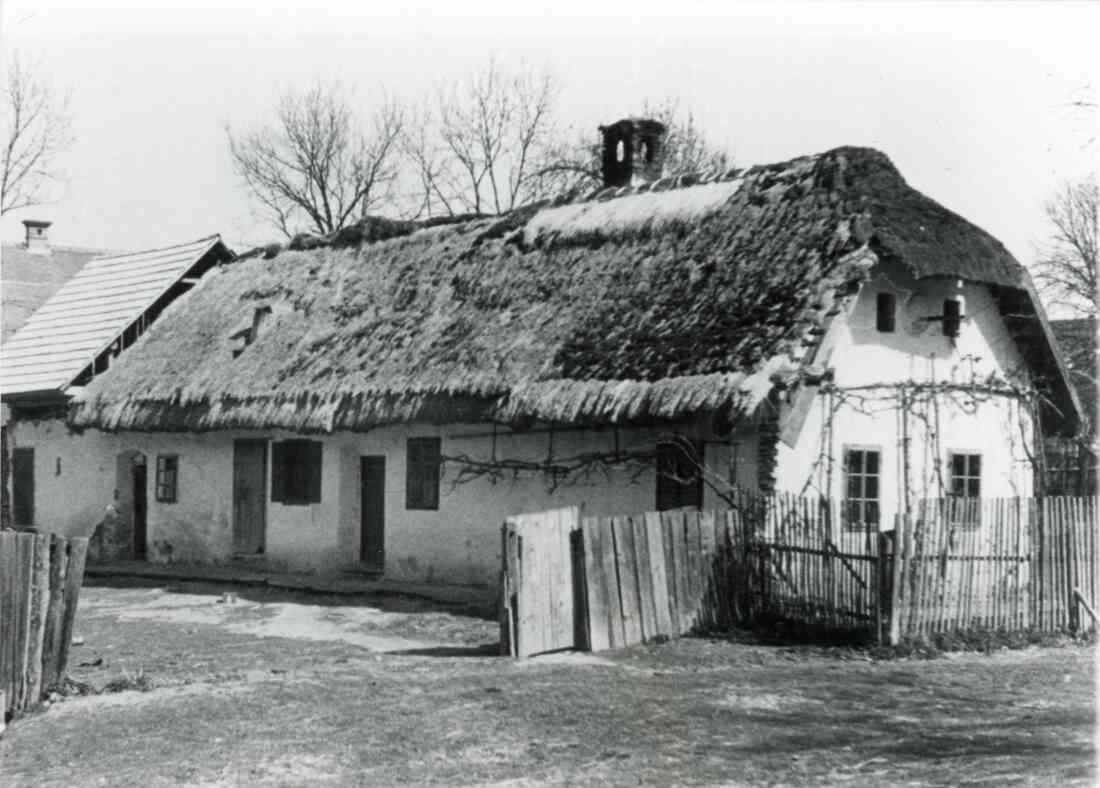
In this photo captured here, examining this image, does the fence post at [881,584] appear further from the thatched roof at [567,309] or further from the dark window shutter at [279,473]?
the dark window shutter at [279,473]

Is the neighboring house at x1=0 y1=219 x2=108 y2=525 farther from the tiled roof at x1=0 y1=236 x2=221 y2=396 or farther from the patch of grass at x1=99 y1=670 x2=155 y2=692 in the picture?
the patch of grass at x1=99 y1=670 x2=155 y2=692

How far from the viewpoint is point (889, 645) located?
12867 mm

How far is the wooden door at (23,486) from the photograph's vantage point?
26828 mm

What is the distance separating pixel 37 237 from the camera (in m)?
33.4

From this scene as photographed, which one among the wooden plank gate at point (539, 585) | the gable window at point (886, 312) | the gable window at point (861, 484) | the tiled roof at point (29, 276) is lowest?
the wooden plank gate at point (539, 585)

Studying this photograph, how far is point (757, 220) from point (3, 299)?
19260mm

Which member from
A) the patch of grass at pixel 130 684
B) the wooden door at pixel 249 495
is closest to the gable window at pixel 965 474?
the patch of grass at pixel 130 684

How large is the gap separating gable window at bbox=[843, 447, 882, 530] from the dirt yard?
140 inches

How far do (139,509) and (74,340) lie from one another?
4.09 m

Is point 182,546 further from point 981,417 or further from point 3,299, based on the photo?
point 981,417

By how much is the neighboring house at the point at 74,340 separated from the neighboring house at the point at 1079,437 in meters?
16.5

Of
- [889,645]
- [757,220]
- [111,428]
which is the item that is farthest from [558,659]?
[111,428]

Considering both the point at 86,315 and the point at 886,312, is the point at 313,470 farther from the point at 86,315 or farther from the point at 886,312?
the point at 886,312

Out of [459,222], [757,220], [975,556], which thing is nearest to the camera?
[975,556]
